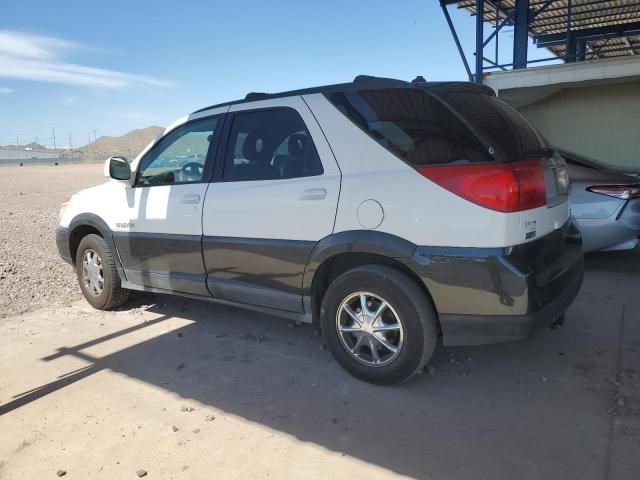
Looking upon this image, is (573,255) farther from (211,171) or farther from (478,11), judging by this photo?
(478,11)

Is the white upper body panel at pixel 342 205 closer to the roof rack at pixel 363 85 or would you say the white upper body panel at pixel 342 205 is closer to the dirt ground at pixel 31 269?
the roof rack at pixel 363 85

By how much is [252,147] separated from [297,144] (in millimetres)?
444

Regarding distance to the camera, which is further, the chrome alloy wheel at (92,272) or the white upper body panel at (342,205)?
the chrome alloy wheel at (92,272)

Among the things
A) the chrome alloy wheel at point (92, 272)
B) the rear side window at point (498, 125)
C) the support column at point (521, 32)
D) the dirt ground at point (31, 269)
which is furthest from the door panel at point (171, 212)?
the support column at point (521, 32)

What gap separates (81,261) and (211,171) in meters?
2.07

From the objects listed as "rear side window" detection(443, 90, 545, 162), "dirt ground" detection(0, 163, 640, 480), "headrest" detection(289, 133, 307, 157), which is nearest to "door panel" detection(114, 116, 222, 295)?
"dirt ground" detection(0, 163, 640, 480)

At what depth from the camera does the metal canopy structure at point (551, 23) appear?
977 centimetres

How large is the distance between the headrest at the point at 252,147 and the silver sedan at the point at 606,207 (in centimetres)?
357

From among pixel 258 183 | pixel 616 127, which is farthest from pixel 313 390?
pixel 616 127

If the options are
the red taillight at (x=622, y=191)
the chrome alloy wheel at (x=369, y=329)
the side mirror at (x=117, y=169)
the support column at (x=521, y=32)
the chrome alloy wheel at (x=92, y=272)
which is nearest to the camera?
the chrome alloy wheel at (x=369, y=329)

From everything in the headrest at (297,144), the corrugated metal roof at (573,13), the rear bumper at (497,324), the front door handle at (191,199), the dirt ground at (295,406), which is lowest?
the dirt ground at (295,406)

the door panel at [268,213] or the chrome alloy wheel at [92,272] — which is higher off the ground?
the door panel at [268,213]

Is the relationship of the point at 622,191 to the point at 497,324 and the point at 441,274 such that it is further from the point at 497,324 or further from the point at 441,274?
the point at 441,274

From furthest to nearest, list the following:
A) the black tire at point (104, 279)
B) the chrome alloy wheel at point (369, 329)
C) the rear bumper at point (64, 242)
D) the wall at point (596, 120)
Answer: the wall at point (596, 120), the rear bumper at point (64, 242), the black tire at point (104, 279), the chrome alloy wheel at point (369, 329)
